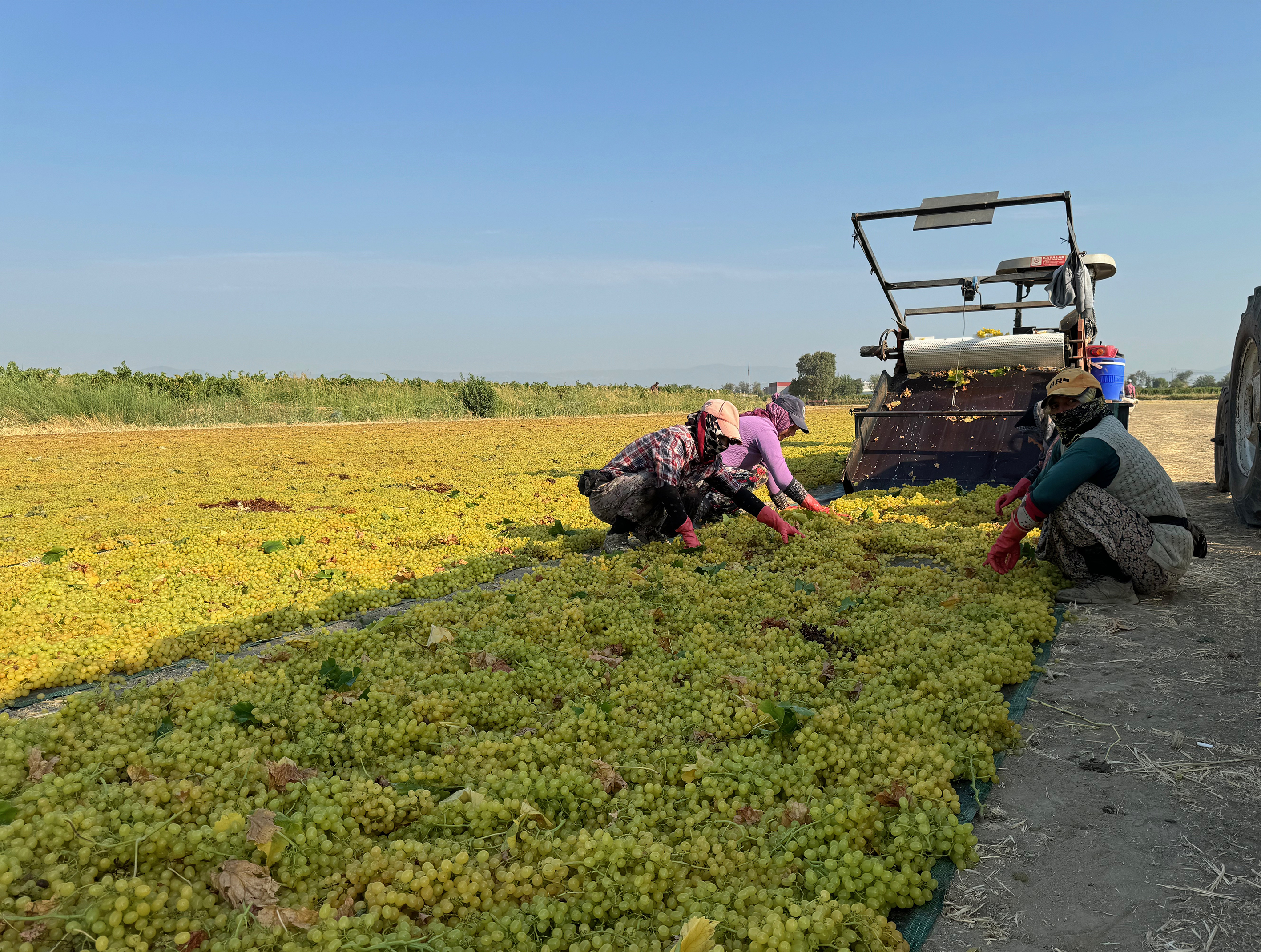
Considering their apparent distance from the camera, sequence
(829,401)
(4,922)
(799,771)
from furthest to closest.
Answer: (829,401) → (799,771) → (4,922)

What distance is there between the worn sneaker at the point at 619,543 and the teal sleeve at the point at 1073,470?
3433mm

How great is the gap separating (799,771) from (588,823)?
869 mm

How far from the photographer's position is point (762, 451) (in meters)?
7.70

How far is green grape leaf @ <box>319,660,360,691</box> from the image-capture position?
395 centimetres

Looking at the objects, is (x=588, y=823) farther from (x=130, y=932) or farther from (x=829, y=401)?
(x=829, y=401)

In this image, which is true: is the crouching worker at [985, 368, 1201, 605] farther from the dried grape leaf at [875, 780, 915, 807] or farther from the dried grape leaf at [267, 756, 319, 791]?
the dried grape leaf at [267, 756, 319, 791]

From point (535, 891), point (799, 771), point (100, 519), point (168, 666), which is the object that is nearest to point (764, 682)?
point (799, 771)

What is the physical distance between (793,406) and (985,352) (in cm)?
401

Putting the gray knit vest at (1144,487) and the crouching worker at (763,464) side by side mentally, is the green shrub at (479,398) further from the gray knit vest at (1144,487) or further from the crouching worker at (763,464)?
the gray knit vest at (1144,487)

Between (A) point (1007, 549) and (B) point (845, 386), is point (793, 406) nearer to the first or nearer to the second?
(A) point (1007, 549)

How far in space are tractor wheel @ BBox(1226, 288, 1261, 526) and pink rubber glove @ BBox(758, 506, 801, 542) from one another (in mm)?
4318

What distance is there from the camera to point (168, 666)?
4633mm

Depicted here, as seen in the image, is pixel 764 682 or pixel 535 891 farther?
pixel 764 682

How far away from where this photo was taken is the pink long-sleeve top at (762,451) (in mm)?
7586
